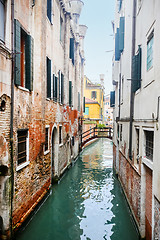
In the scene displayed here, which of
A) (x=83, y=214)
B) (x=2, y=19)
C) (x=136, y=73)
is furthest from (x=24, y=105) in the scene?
(x=83, y=214)

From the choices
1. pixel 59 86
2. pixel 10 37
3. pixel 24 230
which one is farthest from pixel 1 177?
pixel 59 86

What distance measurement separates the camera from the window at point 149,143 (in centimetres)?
487

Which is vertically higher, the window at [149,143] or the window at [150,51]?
the window at [150,51]

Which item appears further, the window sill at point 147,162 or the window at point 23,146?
the window at point 23,146

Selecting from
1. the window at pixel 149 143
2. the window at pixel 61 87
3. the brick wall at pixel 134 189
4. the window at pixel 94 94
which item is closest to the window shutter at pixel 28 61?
the window at pixel 149 143

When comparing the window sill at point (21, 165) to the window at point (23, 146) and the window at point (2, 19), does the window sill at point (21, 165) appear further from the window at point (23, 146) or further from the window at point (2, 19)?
the window at point (2, 19)

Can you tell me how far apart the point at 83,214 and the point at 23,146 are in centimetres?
310

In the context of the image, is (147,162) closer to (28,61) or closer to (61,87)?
(28,61)

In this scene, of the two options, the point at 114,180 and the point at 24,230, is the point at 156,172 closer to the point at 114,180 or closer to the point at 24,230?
the point at 24,230

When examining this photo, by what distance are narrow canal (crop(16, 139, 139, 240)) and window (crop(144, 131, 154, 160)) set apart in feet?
7.76

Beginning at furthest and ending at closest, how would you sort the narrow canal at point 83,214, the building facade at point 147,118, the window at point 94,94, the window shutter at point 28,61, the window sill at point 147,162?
the window at point 94,94
the window shutter at point 28,61
the narrow canal at point 83,214
the window sill at point 147,162
the building facade at point 147,118

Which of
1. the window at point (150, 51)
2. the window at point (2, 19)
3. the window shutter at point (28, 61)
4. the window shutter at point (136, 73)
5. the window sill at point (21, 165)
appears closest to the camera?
the window at point (2, 19)

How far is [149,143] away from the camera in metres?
5.07

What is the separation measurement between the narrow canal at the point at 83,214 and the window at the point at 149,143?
2.36 meters
